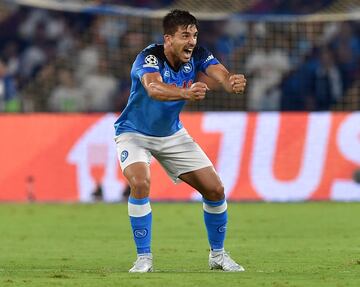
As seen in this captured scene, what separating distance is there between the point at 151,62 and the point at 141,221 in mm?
1413

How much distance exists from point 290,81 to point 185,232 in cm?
904

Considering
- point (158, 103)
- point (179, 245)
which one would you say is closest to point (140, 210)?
point (158, 103)

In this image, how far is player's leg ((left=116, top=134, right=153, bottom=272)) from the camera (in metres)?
10.4

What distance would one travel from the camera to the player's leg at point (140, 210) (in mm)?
10414

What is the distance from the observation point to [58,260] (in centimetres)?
1190

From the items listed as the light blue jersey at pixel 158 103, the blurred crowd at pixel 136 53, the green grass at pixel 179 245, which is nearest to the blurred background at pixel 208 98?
the blurred crowd at pixel 136 53

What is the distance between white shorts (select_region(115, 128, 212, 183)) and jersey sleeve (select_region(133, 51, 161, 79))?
710mm

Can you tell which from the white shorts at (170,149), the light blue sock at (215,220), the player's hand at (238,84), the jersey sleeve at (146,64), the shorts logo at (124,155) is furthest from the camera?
the light blue sock at (215,220)

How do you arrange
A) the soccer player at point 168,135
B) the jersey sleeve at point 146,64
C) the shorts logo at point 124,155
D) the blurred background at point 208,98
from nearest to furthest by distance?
the jersey sleeve at point 146,64 < the soccer player at point 168,135 < the shorts logo at point 124,155 < the blurred background at point 208,98

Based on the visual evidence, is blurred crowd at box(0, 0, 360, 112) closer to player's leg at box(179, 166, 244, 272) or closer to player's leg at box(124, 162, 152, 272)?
player's leg at box(179, 166, 244, 272)

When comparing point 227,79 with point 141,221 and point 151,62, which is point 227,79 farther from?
point 141,221

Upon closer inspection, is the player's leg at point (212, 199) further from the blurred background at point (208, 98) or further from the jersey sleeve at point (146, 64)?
the blurred background at point (208, 98)

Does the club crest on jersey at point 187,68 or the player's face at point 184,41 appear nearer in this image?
the player's face at point 184,41

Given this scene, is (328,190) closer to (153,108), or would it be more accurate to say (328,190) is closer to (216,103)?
(216,103)
